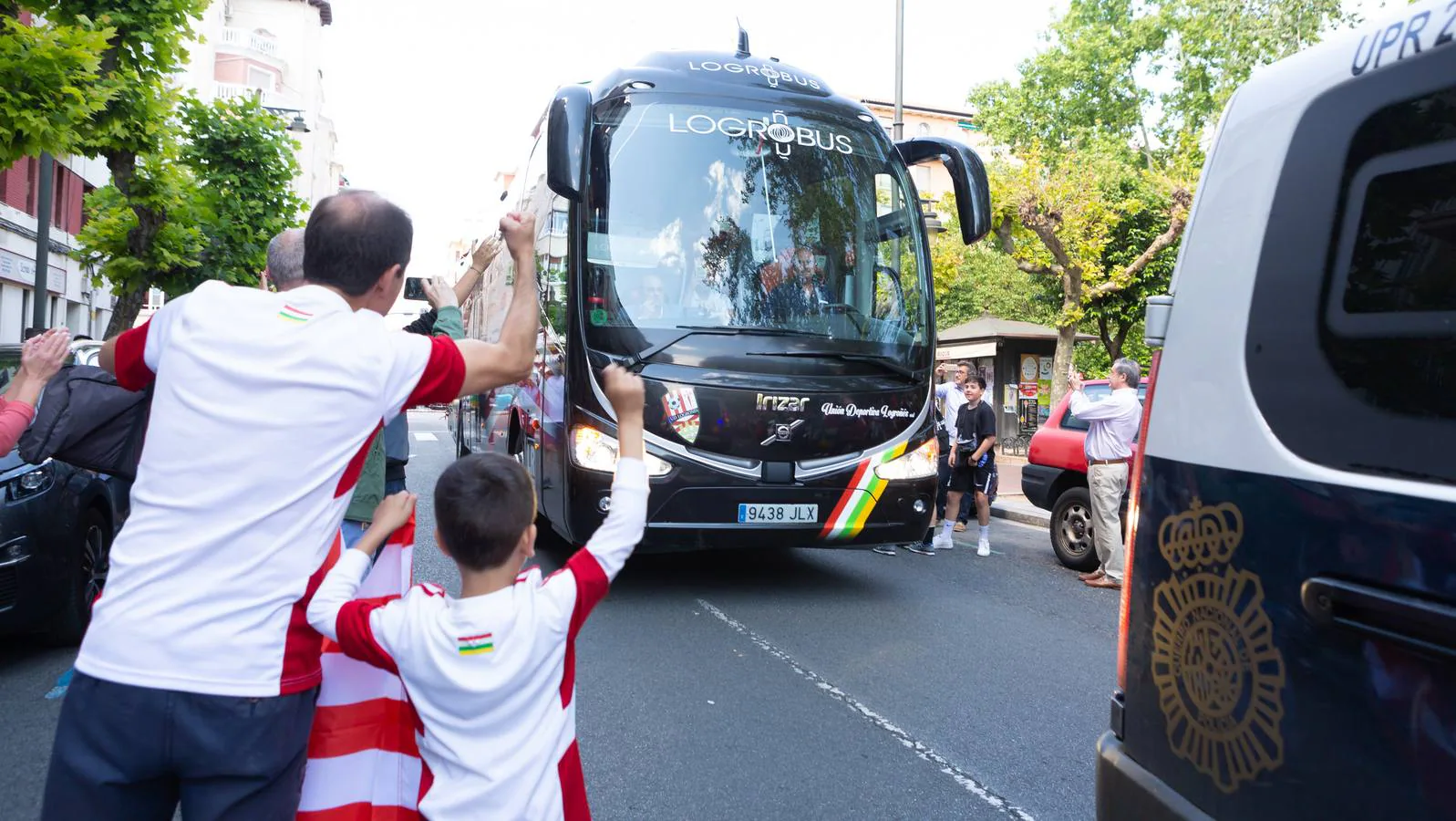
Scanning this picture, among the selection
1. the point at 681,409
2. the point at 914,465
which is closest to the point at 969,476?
the point at 914,465

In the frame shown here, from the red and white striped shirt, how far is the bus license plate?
4759mm

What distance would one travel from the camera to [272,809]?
180cm

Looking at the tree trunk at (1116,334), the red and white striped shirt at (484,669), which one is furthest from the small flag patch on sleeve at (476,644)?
the tree trunk at (1116,334)

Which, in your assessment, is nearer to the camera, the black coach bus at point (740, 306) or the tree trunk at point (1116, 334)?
the black coach bus at point (740, 306)

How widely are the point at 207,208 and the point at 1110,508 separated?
1325cm

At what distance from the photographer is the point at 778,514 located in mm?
6828

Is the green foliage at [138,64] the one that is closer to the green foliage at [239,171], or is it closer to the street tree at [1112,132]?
the green foliage at [239,171]

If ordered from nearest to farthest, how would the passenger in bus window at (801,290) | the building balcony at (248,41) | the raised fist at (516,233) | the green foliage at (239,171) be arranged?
the raised fist at (516,233) → the passenger in bus window at (801,290) → the green foliage at (239,171) → the building balcony at (248,41)

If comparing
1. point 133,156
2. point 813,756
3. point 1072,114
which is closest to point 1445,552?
point 813,756

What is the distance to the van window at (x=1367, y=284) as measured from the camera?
5.57ft

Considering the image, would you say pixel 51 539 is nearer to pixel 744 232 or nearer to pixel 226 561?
pixel 744 232

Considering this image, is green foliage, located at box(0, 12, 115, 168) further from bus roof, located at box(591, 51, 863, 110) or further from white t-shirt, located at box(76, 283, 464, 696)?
white t-shirt, located at box(76, 283, 464, 696)

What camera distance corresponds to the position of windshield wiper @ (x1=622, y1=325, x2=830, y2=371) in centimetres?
670

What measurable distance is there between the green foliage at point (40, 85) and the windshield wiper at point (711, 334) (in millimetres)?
4697
